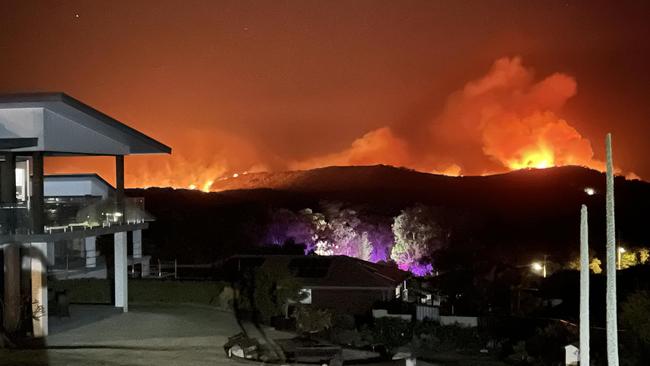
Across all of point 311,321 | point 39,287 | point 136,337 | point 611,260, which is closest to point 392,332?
point 311,321

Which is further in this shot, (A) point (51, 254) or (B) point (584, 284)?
(A) point (51, 254)

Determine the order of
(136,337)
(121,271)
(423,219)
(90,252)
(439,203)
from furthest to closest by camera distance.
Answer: (439,203) < (423,219) < (90,252) < (121,271) < (136,337)

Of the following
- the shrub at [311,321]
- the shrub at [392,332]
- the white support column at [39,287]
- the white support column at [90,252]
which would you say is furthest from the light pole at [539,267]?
the white support column at [39,287]

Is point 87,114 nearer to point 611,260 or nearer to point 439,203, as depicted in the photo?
point 611,260

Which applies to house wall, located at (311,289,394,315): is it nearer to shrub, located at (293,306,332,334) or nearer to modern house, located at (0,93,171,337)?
shrub, located at (293,306,332,334)

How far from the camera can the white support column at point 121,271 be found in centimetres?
2550

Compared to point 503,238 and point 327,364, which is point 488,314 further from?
point 503,238

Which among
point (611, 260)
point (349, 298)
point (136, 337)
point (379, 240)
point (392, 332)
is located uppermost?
point (611, 260)

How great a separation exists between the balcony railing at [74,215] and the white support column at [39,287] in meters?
0.57

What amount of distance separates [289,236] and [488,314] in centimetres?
4210

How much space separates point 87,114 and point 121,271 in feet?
19.6

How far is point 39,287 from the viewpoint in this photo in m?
21.1

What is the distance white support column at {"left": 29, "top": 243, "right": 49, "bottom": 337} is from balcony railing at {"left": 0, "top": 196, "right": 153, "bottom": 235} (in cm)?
57

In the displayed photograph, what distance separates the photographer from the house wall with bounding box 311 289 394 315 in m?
37.9
